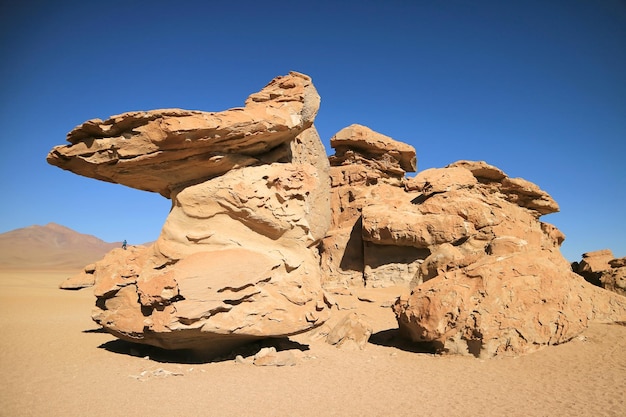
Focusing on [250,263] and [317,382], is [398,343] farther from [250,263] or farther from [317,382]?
[250,263]

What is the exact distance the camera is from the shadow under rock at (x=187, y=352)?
26.8ft

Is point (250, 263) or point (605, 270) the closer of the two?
point (250, 263)

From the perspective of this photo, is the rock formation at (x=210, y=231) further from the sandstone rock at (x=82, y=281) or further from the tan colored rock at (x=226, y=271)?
the sandstone rock at (x=82, y=281)

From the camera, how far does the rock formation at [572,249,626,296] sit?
1450 centimetres

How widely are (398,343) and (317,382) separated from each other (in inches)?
148

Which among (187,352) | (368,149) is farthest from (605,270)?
(187,352)

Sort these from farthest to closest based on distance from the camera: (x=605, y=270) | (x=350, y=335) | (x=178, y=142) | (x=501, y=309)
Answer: (x=605, y=270)
(x=350, y=335)
(x=501, y=309)
(x=178, y=142)

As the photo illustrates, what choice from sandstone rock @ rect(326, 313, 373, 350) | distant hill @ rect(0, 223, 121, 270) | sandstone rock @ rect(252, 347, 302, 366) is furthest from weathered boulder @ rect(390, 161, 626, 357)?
distant hill @ rect(0, 223, 121, 270)

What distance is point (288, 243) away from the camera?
8.89 m

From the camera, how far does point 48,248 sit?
269ft

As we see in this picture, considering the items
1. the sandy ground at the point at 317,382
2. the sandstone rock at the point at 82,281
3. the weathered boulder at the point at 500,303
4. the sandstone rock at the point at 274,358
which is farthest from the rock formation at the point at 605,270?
the sandstone rock at the point at 82,281

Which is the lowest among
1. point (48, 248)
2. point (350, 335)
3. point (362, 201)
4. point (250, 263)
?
point (350, 335)

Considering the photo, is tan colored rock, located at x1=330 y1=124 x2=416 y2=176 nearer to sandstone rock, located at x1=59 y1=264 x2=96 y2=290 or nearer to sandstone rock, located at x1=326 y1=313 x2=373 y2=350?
sandstone rock, located at x1=326 y1=313 x2=373 y2=350

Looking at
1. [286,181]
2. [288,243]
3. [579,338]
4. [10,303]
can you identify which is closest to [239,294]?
[288,243]
